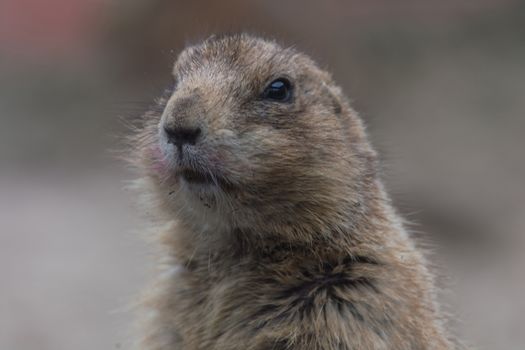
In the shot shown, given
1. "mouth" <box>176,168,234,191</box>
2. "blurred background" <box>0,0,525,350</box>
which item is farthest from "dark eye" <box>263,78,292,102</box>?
"blurred background" <box>0,0,525,350</box>

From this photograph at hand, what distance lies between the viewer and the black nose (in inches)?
149

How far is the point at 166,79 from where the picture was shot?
8.76 m

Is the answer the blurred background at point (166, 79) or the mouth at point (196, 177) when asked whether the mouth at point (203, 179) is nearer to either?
the mouth at point (196, 177)

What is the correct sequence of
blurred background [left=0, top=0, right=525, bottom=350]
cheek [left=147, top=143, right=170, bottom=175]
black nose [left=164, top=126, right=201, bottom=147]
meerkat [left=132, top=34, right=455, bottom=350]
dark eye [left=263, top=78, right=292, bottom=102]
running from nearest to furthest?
black nose [left=164, top=126, right=201, bottom=147] < meerkat [left=132, top=34, right=455, bottom=350] < cheek [left=147, top=143, right=170, bottom=175] < dark eye [left=263, top=78, right=292, bottom=102] < blurred background [left=0, top=0, right=525, bottom=350]

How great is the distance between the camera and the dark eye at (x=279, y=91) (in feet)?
14.0

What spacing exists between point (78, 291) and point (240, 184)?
5.89m

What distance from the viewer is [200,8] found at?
43.9ft

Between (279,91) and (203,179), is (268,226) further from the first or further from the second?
(279,91)

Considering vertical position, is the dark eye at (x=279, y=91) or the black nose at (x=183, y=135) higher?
the dark eye at (x=279, y=91)

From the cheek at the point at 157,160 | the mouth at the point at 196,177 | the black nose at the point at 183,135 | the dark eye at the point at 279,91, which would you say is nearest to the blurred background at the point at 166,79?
the cheek at the point at 157,160

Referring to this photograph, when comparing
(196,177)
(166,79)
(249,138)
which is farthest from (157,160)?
(166,79)

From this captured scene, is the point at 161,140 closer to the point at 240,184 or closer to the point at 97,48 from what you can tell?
the point at 240,184

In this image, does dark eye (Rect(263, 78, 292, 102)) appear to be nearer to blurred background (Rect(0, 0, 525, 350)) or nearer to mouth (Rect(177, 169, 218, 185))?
mouth (Rect(177, 169, 218, 185))

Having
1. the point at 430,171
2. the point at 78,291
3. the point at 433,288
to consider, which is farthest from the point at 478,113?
the point at 433,288
